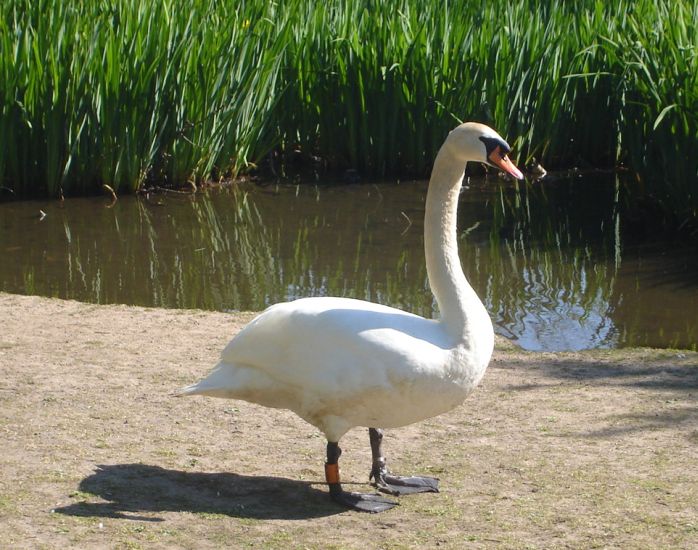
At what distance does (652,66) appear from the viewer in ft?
26.9

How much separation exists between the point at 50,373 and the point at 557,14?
707cm

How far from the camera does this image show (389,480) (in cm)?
404

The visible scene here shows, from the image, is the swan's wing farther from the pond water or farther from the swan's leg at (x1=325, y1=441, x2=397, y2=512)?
the pond water

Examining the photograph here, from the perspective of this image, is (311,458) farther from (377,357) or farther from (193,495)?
(377,357)

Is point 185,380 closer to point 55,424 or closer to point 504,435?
point 55,424

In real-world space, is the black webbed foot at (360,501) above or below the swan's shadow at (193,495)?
above

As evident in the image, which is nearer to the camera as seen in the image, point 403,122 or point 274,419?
point 274,419

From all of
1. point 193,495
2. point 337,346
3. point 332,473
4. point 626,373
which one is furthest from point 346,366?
point 626,373

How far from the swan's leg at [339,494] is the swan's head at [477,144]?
3.62 ft

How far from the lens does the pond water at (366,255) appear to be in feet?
22.6

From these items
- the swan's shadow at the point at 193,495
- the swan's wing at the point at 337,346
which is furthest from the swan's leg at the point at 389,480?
the swan's wing at the point at 337,346

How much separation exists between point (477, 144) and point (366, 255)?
164 inches

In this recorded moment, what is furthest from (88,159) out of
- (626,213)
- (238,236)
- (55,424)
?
(55,424)

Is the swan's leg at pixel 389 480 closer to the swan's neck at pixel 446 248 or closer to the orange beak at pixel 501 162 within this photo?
the swan's neck at pixel 446 248
